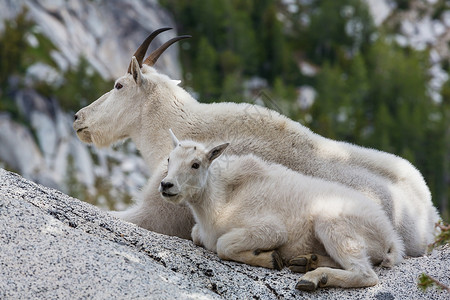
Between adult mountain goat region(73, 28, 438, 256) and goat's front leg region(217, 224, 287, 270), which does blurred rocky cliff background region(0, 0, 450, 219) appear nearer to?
adult mountain goat region(73, 28, 438, 256)

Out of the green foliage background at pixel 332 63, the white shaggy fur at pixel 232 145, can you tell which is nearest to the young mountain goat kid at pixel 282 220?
the white shaggy fur at pixel 232 145

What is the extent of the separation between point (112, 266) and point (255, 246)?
157 cm

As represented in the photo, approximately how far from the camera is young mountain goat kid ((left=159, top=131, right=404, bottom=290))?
7.02 m

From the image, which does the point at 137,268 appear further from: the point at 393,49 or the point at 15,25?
the point at 393,49

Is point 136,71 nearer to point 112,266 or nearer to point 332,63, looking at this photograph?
point 112,266

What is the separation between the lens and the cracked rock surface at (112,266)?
6074 millimetres

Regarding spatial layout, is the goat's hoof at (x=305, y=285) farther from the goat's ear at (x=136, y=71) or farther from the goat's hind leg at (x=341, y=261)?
the goat's ear at (x=136, y=71)

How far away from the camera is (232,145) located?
29.7ft

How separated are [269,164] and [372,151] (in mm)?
1885

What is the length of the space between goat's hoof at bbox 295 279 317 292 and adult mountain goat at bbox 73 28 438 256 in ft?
7.14

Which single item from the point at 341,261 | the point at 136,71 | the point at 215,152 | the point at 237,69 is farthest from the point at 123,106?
the point at 237,69

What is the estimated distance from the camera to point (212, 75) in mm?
97688

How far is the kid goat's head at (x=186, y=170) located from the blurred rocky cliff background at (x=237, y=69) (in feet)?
161

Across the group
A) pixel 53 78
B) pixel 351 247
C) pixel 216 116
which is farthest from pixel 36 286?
pixel 53 78
